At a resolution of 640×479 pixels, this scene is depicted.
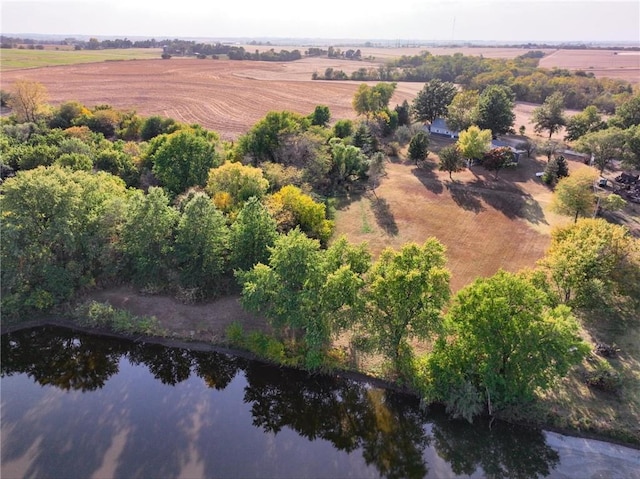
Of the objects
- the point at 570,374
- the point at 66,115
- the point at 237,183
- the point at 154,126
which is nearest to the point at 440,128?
the point at 237,183

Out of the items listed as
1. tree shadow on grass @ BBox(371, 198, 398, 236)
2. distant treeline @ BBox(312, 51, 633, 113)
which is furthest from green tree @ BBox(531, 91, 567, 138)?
tree shadow on grass @ BBox(371, 198, 398, 236)

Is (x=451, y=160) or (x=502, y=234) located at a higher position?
(x=451, y=160)

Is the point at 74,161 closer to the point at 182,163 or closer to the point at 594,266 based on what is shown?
the point at 182,163

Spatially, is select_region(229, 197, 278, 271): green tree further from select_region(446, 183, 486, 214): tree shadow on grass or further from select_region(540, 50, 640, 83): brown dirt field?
select_region(540, 50, 640, 83): brown dirt field

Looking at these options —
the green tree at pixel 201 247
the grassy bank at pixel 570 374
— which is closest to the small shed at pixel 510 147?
the grassy bank at pixel 570 374

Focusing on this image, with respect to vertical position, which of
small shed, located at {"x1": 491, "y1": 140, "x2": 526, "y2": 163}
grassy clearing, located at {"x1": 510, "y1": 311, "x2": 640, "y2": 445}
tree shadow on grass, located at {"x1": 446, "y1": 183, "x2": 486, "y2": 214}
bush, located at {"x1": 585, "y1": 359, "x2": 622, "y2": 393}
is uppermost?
small shed, located at {"x1": 491, "y1": 140, "x2": 526, "y2": 163}

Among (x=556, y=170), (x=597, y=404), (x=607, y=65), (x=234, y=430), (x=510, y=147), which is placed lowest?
(x=234, y=430)
